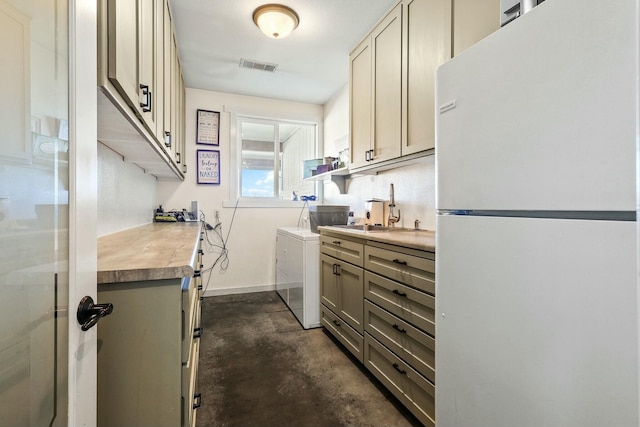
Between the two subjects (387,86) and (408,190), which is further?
(408,190)

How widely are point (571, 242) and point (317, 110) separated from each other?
148 inches

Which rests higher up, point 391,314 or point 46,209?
point 46,209

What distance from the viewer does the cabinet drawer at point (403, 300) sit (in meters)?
1.34

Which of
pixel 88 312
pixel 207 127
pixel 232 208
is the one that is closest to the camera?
pixel 88 312

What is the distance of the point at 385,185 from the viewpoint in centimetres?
276

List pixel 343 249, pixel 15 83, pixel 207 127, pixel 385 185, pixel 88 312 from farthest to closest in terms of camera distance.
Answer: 1. pixel 207 127
2. pixel 385 185
3. pixel 343 249
4. pixel 88 312
5. pixel 15 83

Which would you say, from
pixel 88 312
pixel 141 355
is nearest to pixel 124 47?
pixel 88 312

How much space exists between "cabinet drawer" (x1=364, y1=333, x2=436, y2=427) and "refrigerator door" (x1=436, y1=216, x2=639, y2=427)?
0.41 metres

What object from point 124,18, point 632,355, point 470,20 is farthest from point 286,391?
point 470,20

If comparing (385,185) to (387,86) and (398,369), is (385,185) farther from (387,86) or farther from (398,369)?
(398,369)

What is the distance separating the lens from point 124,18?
37.9 inches

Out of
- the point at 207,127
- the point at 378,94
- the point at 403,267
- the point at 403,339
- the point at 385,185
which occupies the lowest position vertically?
the point at 403,339

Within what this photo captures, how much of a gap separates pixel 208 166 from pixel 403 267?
9.47ft

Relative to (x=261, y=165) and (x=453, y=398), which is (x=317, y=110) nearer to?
(x=261, y=165)
